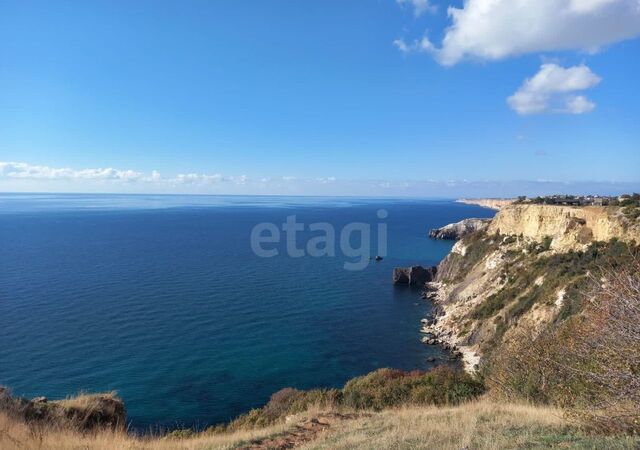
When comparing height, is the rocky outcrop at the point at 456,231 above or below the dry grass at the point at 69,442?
below

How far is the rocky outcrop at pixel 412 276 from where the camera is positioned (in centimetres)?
6875

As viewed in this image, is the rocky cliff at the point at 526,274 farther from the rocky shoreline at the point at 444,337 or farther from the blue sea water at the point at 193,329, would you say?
the blue sea water at the point at 193,329

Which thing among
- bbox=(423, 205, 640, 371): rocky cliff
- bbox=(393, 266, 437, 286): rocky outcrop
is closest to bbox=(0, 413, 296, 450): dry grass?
bbox=(423, 205, 640, 371): rocky cliff

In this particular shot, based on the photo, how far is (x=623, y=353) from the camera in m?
8.11

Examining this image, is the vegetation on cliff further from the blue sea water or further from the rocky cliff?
the blue sea water

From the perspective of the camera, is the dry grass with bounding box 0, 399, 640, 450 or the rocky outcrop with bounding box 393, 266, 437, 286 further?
the rocky outcrop with bounding box 393, 266, 437, 286

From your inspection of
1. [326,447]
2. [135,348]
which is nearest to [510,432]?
[326,447]

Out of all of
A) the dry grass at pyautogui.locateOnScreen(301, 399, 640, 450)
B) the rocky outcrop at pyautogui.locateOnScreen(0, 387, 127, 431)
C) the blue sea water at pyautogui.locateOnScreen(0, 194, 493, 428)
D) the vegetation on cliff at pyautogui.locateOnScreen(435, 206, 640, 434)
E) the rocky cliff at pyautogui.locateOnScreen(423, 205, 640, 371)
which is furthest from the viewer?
the rocky cliff at pyautogui.locateOnScreen(423, 205, 640, 371)

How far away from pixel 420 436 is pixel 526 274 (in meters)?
42.8

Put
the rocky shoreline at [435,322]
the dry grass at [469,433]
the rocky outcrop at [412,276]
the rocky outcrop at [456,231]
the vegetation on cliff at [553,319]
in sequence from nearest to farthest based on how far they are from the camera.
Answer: the dry grass at [469,433] < the vegetation on cliff at [553,319] < the rocky shoreline at [435,322] < the rocky outcrop at [412,276] < the rocky outcrop at [456,231]

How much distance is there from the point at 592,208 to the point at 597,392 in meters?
45.1

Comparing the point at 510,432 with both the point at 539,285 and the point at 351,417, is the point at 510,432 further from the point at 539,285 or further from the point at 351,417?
the point at 539,285

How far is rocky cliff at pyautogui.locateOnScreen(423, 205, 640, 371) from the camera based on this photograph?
37.1 meters

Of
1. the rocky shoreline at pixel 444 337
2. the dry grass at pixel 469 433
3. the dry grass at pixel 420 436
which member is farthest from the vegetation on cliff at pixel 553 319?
the dry grass at pixel 420 436
